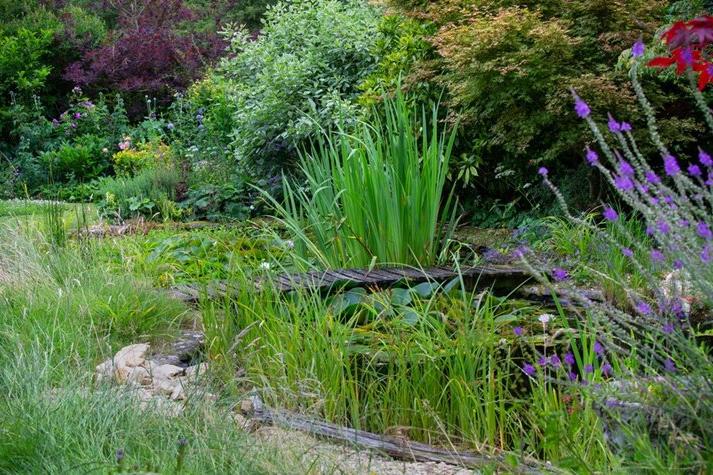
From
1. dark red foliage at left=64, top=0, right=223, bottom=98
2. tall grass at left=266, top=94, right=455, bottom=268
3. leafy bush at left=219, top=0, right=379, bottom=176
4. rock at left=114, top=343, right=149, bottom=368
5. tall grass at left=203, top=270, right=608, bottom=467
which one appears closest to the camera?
tall grass at left=203, top=270, right=608, bottom=467

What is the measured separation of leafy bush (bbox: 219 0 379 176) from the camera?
8.33 metres

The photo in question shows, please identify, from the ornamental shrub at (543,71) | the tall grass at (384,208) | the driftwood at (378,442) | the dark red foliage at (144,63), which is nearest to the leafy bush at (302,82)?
the ornamental shrub at (543,71)

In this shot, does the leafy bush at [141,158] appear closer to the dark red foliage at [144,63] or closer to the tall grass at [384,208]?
the dark red foliage at [144,63]

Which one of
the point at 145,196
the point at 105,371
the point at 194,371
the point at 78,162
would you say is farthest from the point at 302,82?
the point at 105,371

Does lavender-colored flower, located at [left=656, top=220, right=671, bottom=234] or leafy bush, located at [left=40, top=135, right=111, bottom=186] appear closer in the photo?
lavender-colored flower, located at [left=656, top=220, right=671, bottom=234]

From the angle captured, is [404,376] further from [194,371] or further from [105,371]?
[105,371]

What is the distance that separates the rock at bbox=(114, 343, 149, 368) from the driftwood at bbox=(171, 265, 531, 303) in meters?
0.49

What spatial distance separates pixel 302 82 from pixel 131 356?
5132mm

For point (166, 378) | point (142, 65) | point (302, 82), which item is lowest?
point (142, 65)

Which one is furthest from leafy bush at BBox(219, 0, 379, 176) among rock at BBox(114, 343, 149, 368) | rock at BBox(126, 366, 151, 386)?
rock at BBox(126, 366, 151, 386)

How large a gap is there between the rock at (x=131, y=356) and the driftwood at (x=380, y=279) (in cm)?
49

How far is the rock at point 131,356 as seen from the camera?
3744 millimetres

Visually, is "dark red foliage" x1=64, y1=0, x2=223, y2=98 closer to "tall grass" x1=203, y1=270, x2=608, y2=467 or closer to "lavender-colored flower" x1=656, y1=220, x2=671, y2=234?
"tall grass" x1=203, y1=270, x2=608, y2=467

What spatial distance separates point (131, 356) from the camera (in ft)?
12.6
